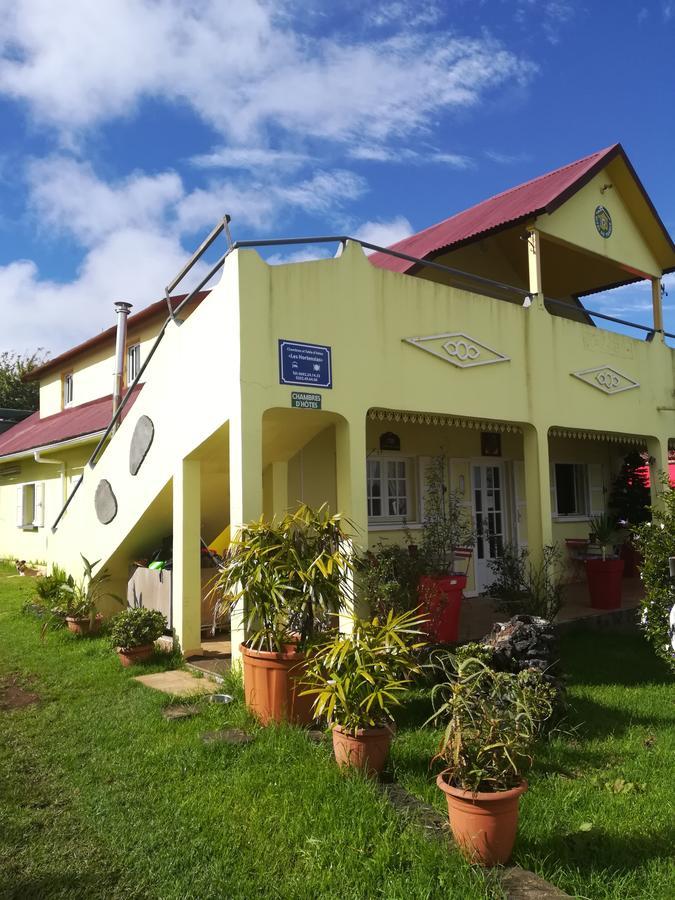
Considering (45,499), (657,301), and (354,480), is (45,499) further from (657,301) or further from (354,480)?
(657,301)

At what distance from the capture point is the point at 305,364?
6090mm

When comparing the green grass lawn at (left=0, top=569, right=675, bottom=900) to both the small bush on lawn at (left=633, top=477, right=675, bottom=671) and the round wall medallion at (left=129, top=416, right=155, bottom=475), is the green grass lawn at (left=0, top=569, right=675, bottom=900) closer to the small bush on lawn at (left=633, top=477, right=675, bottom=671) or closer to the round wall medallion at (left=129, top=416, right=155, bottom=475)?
the small bush on lawn at (left=633, top=477, right=675, bottom=671)

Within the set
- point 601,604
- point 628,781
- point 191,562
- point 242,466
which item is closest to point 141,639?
point 191,562

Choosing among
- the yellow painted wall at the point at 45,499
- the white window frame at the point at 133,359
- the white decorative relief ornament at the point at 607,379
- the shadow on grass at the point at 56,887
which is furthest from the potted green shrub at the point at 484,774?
the white window frame at the point at 133,359

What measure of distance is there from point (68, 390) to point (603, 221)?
13.2m

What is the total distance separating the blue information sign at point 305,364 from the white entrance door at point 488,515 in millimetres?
5063

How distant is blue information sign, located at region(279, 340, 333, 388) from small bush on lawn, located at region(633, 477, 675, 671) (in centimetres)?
325

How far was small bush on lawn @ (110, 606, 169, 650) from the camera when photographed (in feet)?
21.5

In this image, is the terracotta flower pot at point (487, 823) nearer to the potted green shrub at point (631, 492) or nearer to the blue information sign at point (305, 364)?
the blue information sign at point (305, 364)

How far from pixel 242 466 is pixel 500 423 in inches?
144

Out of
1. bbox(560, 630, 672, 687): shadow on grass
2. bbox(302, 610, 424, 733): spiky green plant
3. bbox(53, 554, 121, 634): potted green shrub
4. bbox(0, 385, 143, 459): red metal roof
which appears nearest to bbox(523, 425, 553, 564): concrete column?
bbox(560, 630, 672, 687): shadow on grass

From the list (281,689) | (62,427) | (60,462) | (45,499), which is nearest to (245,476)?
(281,689)

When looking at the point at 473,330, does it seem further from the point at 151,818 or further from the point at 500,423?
the point at 151,818

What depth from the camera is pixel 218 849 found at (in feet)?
10.6
